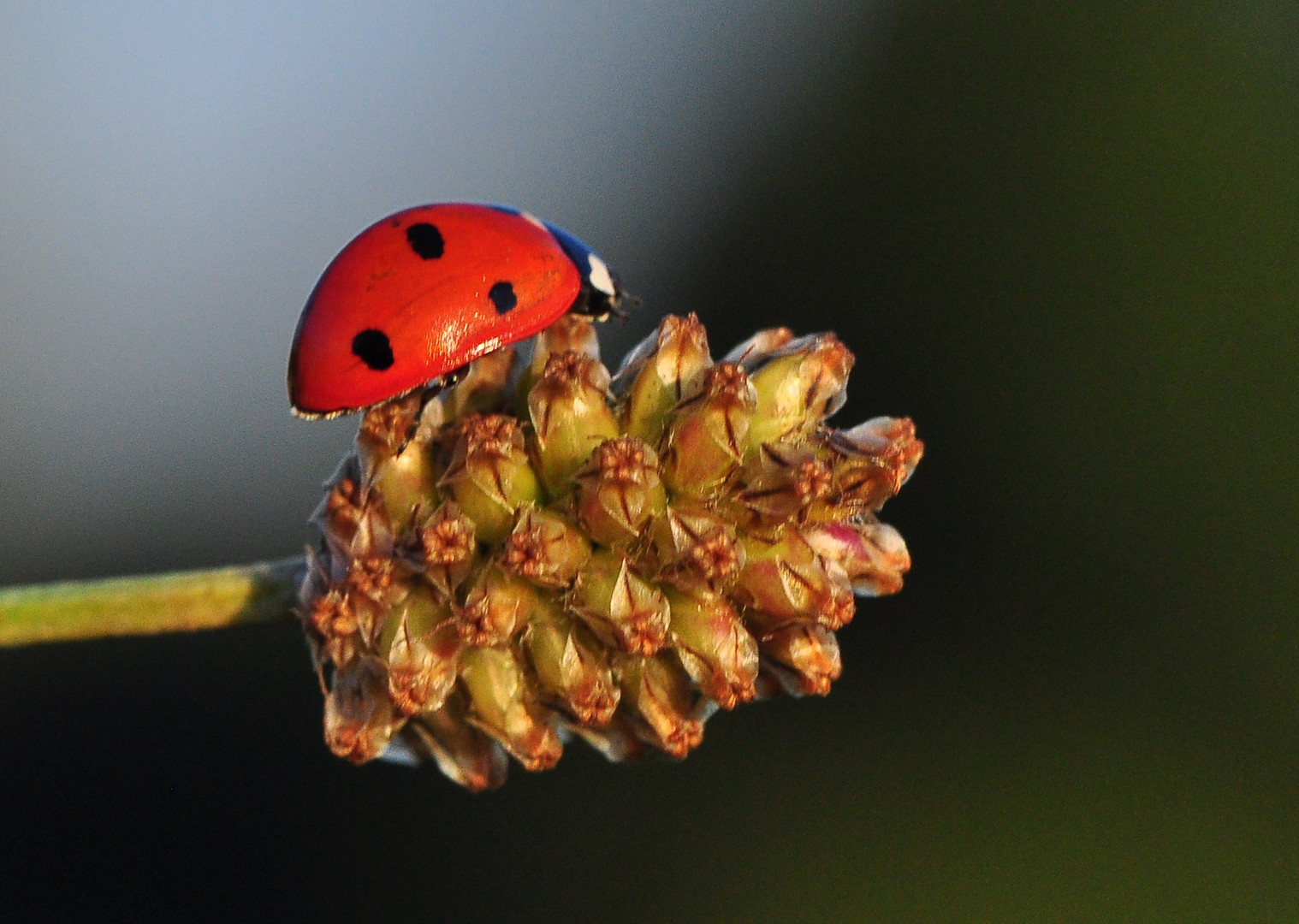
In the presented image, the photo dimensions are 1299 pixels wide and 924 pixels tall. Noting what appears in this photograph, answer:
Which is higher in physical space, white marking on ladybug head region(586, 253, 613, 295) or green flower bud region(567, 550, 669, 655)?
white marking on ladybug head region(586, 253, 613, 295)

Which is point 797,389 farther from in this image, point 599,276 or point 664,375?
point 599,276

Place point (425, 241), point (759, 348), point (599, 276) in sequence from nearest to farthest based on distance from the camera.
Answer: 1. point (759, 348)
2. point (425, 241)
3. point (599, 276)

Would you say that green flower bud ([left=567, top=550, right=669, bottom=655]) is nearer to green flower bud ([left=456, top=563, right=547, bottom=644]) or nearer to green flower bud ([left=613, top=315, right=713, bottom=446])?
green flower bud ([left=456, top=563, right=547, bottom=644])

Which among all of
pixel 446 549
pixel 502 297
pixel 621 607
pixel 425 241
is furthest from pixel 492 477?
pixel 425 241

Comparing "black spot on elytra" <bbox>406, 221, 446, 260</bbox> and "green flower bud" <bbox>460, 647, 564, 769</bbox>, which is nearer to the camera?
"green flower bud" <bbox>460, 647, 564, 769</bbox>

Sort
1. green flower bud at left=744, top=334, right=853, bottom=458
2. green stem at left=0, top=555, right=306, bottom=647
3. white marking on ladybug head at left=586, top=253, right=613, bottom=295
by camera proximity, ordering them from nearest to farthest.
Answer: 1. green stem at left=0, top=555, right=306, bottom=647
2. green flower bud at left=744, top=334, right=853, bottom=458
3. white marking on ladybug head at left=586, top=253, right=613, bottom=295

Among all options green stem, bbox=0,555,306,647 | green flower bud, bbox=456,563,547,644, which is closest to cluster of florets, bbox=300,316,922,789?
green flower bud, bbox=456,563,547,644

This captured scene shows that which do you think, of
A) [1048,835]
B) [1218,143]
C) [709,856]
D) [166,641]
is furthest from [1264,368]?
[166,641]

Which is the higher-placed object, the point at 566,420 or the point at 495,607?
the point at 566,420
